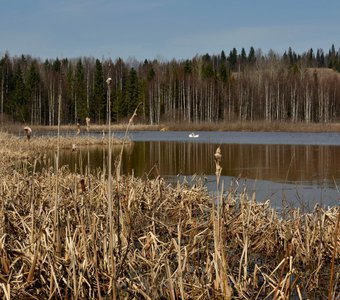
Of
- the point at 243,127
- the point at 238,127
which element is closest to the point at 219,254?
the point at 243,127

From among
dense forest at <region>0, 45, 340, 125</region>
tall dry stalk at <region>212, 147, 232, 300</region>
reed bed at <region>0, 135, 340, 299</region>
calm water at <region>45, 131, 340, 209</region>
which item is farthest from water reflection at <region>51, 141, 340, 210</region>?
dense forest at <region>0, 45, 340, 125</region>

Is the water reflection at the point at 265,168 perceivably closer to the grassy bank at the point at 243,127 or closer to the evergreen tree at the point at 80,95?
the grassy bank at the point at 243,127

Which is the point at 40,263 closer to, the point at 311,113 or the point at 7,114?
the point at 7,114

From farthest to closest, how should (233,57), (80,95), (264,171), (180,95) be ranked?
(233,57), (180,95), (80,95), (264,171)

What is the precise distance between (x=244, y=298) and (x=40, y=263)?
163 centimetres

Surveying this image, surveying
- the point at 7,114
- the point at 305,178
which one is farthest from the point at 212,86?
the point at 305,178

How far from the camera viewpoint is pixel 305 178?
12695mm

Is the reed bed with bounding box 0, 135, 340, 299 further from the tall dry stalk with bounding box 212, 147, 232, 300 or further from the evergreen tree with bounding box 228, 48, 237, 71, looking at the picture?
the evergreen tree with bounding box 228, 48, 237, 71

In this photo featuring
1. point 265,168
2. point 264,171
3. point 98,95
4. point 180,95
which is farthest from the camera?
point 180,95

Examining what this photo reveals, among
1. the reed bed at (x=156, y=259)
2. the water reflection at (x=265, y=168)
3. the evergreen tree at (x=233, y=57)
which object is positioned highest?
the evergreen tree at (x=233, y=57)

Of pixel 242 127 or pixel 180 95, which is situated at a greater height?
pixel 180 95

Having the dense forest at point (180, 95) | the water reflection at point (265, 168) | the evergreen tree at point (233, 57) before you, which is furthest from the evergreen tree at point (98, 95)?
the evergreen tree at point (233, 57)

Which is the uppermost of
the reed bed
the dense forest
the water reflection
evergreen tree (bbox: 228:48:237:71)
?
evergreen tree (bbox: 228:48:237:71)

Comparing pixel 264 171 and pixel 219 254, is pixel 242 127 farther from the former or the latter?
pixel 219 254
